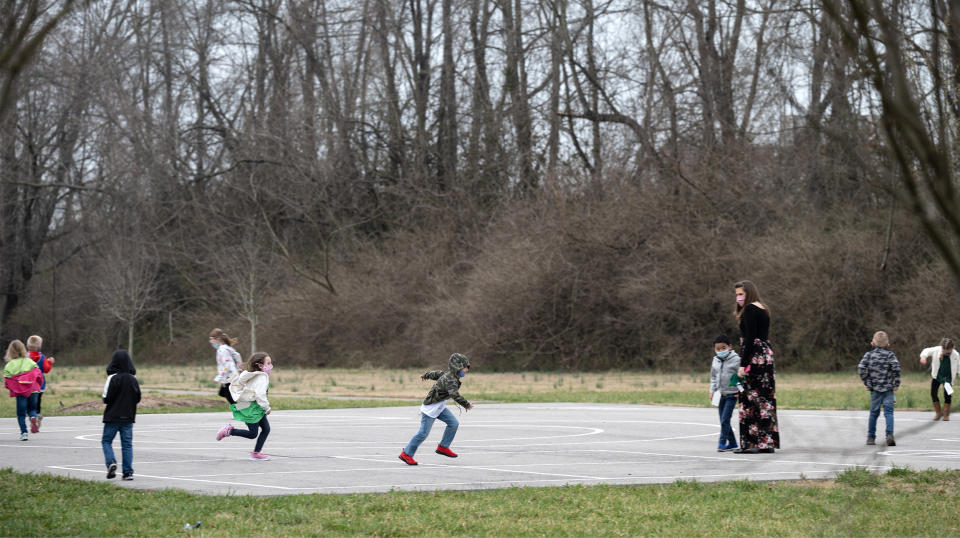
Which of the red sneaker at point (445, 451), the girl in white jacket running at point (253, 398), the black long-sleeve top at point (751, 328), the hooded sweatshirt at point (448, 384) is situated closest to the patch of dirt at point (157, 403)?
the girl in white jacket running at point (253, 398)

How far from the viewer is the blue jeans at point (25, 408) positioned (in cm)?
1561

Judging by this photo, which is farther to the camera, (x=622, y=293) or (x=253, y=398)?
(x=622, y=293)

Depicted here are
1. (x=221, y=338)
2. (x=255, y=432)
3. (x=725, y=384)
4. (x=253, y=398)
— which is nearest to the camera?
(x=253, y=398)

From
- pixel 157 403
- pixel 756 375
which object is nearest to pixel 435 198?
pixel 157 403

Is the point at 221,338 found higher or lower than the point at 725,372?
higher

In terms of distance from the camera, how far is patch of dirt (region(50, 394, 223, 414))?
22391mm

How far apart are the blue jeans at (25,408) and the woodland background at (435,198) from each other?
2369 cm

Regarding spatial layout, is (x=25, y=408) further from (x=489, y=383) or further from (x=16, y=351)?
(x=489, y=383)

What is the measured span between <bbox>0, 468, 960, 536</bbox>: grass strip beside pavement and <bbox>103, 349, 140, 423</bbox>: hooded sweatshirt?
739 millimetres

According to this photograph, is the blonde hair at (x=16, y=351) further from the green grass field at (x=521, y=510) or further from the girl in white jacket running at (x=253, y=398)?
the green grass field at (x=521, y=510)

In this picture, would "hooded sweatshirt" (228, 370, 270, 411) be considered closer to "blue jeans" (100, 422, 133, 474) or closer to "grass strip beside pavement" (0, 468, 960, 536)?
"blue jeans" (100, 422, 133, 474)

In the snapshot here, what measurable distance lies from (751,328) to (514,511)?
15.7ft

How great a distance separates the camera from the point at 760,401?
12922 millimetres

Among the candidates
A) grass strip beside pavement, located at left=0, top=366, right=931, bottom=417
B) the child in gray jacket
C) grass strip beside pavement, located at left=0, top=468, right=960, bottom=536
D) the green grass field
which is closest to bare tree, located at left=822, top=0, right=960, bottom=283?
the green grass field
